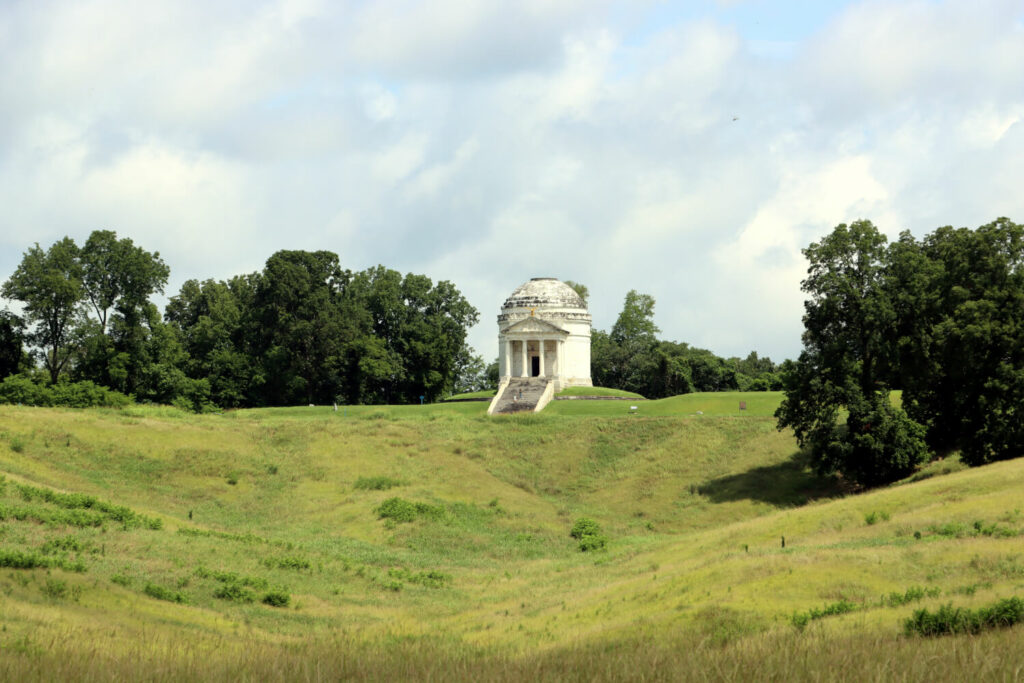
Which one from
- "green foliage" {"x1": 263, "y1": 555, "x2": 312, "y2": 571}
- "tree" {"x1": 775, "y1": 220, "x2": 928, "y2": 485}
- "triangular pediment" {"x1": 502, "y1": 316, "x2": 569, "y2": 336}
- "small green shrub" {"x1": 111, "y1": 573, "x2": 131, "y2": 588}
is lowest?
"green foliage" {"x1": 263, "y1": 555, "x2": 312, "y2": 571}

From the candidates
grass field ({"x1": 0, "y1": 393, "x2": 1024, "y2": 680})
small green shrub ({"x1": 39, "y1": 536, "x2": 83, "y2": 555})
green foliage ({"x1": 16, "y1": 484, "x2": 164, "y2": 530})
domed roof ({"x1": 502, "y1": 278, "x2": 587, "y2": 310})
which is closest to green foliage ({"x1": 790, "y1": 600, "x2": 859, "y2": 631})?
grass field ({"x1": 0, "y1": 393, "x2": 1024, "y2": 680})

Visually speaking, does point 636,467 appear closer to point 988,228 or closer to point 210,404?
point 988,228

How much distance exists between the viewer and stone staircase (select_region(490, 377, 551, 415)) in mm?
74750

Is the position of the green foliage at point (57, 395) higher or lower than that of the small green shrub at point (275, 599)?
higher

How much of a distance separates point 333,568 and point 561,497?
2081 cm

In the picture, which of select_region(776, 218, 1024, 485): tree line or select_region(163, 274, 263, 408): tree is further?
select_region(163, 274, 263, 408): tree

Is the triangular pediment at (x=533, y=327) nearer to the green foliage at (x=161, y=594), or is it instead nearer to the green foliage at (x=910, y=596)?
the green foliage at (x=161, y=594)

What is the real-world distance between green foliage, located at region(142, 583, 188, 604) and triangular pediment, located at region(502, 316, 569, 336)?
6700 centimetres

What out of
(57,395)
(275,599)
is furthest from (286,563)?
(57,395)

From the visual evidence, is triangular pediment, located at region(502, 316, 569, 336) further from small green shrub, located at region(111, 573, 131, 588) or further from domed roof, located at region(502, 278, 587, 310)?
small green shrub, located at region(111, 573, 131, 588)

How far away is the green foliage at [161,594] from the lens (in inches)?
885

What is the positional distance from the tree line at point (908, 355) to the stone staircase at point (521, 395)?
2926 cm

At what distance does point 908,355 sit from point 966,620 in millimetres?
33793

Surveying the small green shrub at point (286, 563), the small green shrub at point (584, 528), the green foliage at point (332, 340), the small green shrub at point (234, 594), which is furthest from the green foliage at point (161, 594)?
the green foliage at point (332, 340)
